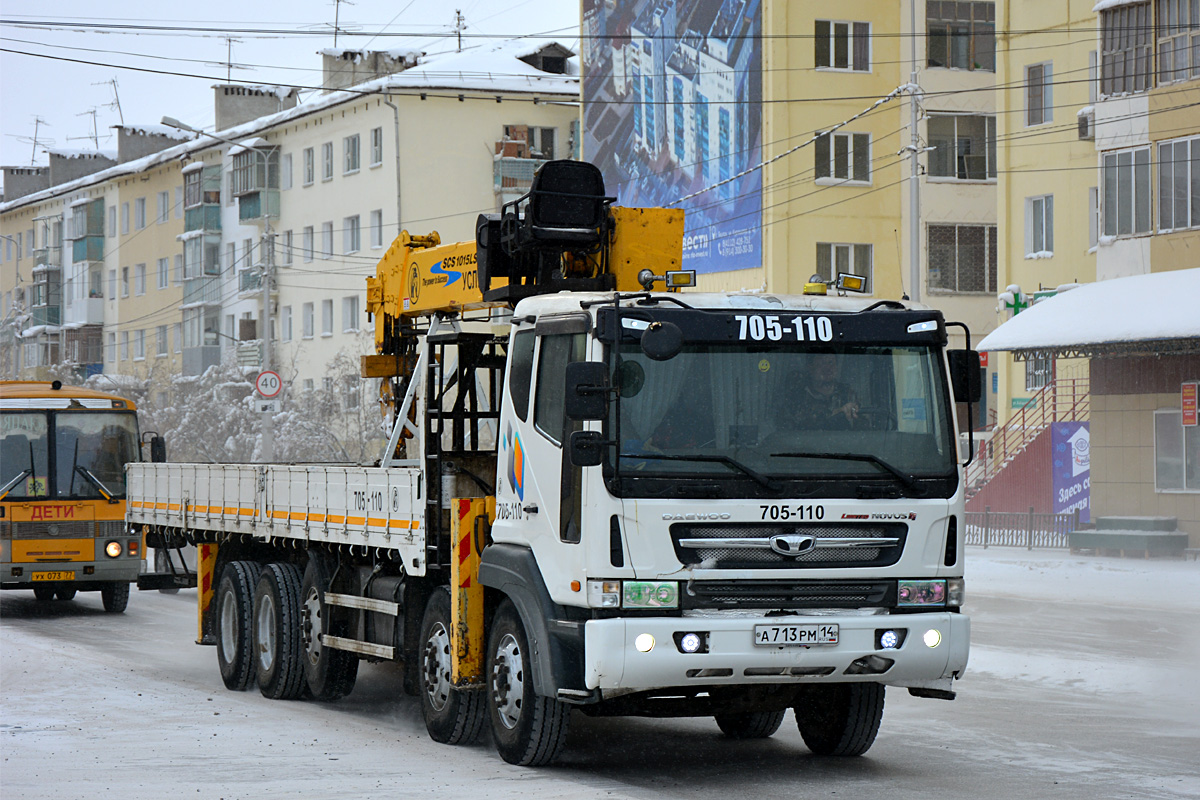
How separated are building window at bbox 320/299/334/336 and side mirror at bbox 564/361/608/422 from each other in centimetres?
5204

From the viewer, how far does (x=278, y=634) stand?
13234mm

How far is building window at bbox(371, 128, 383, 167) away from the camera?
57188 millimetres

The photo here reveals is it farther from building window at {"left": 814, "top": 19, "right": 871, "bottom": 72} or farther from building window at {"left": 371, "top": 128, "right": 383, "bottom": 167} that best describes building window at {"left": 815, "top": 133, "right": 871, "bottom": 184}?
building window at {"left": 371, "top": 128, "right": 383, "bottom": 167}

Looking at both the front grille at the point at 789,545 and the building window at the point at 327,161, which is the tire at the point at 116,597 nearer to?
the front grille at the point at 789,545

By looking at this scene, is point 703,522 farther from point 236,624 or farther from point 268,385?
point 268,385

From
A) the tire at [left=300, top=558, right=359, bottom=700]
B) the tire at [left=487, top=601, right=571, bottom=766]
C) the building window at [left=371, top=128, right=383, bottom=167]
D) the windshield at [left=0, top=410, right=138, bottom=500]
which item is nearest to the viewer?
the tire at [left=487, top=601, right=571, bottom=766]

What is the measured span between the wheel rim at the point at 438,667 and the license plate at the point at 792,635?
2339 mm

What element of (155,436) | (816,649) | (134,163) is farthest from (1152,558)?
(134,163)

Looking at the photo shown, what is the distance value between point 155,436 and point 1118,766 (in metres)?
12.4

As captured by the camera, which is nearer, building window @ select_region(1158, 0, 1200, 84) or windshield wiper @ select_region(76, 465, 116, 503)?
windshield wiper @ select_region(76, 465, 116, 503)

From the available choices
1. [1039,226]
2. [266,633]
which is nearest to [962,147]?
[1039,226]

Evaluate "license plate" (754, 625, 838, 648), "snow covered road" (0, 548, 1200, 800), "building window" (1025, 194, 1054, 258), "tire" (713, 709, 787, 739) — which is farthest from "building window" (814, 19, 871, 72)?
"license plate" (754, 625, 838, 648)

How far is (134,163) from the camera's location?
2963 inches

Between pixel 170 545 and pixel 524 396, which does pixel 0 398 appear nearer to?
pixel 170 545
